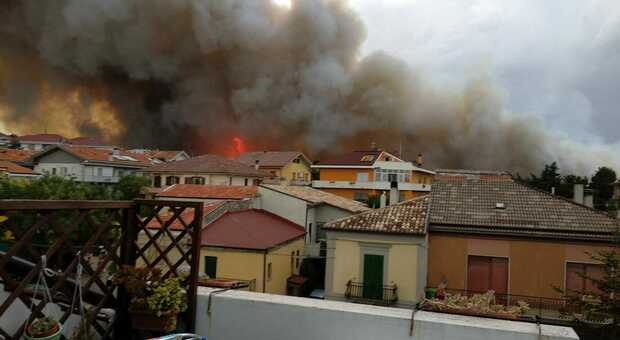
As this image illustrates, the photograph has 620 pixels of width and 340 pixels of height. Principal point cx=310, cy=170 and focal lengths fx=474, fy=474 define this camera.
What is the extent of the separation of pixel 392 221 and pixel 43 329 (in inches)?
348

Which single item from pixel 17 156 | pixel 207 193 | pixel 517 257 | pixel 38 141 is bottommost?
pixel 517 257

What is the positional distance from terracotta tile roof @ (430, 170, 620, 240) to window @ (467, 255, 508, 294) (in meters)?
0.61

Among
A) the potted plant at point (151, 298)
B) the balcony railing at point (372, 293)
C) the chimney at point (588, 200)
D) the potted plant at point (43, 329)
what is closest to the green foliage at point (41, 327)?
the potted plant at point (43, 329)

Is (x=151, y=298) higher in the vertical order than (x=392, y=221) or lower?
lower

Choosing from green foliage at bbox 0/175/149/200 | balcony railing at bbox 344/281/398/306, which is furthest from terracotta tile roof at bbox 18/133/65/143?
balcony railing at bbox 344/281/398/306

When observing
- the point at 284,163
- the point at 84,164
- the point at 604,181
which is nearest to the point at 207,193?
the point at 84,164

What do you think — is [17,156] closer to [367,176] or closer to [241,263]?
[367,176]

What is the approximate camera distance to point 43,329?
242 centimetres

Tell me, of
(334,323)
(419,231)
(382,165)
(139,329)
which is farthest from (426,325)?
(382,165)

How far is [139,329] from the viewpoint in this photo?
295 centimetres

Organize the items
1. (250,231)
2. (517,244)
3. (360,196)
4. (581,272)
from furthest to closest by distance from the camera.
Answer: (360,196) → (250,231) → (517,244) → (581,272)

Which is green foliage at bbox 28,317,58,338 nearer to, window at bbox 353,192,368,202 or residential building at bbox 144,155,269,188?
residential building at bbox 144,155,269,188

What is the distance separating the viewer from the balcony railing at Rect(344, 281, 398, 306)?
398 inches

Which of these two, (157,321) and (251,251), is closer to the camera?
(157,321)
